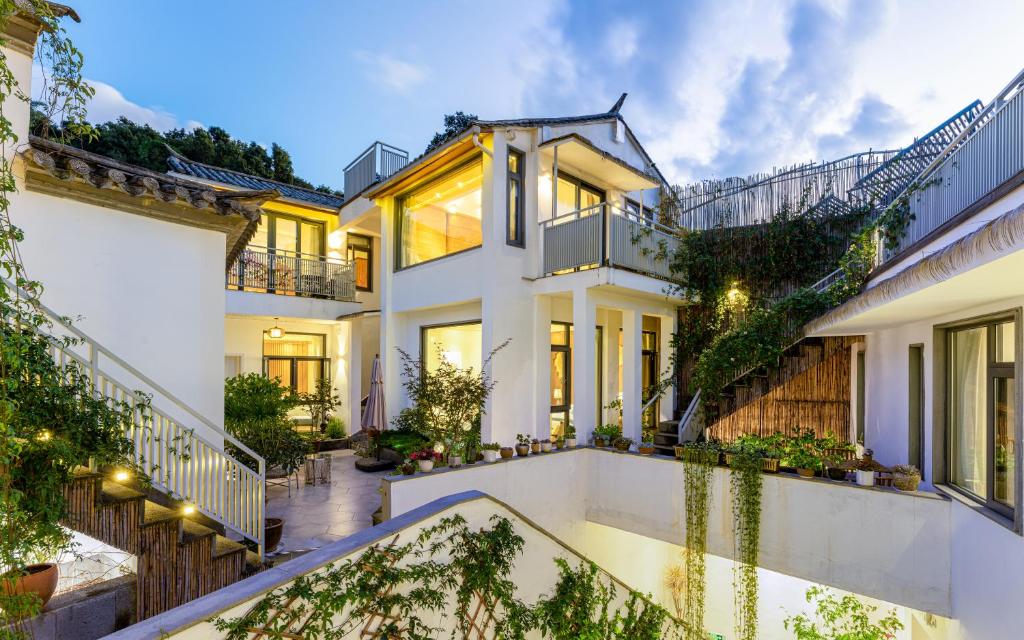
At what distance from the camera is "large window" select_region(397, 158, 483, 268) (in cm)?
1016

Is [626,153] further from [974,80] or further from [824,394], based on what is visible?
[974,80]

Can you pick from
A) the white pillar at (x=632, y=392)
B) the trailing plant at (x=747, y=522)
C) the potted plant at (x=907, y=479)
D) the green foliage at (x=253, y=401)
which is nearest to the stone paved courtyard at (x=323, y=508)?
the green foliage at (x=253, y=401)

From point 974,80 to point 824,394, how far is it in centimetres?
914

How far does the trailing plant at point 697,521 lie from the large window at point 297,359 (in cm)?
1053

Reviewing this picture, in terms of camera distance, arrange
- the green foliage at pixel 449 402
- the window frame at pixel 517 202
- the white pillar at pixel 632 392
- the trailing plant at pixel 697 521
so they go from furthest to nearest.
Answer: the window frame at pixel 517 202 < the white pillar at pixel 632 392 < the green foliage at pixel 449 402 < the trailing plant at pixel 697 521

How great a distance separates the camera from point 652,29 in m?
33.5

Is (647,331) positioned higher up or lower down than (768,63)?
lower down

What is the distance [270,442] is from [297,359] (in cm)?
678

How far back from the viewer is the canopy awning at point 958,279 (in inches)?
98.6

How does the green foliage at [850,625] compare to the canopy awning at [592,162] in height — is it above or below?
below

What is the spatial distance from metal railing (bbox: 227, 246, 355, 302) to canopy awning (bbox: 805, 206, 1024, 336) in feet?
39.2

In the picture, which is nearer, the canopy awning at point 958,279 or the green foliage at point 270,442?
the canopy awning at point 958,279

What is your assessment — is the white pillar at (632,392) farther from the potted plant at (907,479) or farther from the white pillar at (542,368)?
the potted plant at (907,479)

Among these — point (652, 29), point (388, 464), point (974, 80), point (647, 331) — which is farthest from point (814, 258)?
point (652, 29)
